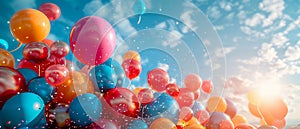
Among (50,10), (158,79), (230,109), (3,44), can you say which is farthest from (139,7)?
(230,109)

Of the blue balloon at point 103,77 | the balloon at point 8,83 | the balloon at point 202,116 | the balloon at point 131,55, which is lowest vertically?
the balloon at point 8,83

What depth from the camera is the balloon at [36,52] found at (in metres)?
4.21

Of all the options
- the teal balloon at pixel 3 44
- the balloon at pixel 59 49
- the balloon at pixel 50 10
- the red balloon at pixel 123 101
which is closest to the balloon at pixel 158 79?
the red balloon at pixel 123 101

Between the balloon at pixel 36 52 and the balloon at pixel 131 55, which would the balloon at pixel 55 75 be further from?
the balloon at pixel 131 55

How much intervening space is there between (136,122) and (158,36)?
1904 millimetres

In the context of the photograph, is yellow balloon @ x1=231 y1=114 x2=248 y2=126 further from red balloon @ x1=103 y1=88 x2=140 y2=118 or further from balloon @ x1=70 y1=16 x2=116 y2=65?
balloon @ x1=70 y1=16 x2=116 y2=65

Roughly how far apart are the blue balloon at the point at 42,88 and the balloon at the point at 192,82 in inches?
126

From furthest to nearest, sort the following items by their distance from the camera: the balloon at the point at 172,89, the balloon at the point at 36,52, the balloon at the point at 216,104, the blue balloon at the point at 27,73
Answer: the balloon at the point at 216,104, the balloon at the point at 172,89, the balloon at the point at 36,52, the blue balloon at the point at 27,73

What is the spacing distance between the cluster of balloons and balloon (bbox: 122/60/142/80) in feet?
2.86

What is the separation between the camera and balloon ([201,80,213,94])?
6.57m

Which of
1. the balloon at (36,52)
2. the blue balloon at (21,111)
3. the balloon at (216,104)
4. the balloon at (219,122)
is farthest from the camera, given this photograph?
the balloon at (216,104)

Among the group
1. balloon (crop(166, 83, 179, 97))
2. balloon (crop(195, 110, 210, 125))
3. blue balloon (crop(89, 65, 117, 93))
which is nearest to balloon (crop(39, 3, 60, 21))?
blue balloon (crop(89, 65, 117, 93))

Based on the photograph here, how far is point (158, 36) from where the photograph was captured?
511cm

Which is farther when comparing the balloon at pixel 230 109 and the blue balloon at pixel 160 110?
the balloon at pixel 230 109
